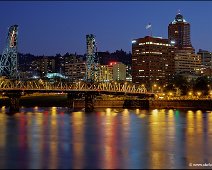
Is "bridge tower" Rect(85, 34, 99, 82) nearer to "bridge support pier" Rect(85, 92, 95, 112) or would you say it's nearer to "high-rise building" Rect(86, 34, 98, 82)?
"high-rise building" Rect(86, 34, 98, 82)

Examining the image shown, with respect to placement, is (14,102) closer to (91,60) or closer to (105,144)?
(91,60)

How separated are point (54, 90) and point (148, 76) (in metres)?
102

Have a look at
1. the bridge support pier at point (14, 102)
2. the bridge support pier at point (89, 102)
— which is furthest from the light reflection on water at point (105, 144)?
the bridge support pier at point (89, 102)

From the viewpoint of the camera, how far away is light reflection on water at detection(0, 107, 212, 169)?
34.9 metres

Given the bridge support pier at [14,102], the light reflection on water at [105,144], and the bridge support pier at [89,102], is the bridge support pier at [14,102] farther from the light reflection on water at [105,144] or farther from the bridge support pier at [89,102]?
the light reflection on water at [105,144]

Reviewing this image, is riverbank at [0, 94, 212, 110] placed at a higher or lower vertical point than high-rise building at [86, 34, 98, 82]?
lower

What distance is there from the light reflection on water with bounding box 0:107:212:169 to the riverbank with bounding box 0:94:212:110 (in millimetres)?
43709

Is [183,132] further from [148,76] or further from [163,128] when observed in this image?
[148,76]

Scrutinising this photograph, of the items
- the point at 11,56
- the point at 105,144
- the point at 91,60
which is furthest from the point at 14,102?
the point at 105,144

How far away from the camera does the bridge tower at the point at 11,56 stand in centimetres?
11200

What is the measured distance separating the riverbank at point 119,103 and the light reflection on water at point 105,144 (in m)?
43.7

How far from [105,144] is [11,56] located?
72.0 m

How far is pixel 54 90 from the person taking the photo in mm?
99375

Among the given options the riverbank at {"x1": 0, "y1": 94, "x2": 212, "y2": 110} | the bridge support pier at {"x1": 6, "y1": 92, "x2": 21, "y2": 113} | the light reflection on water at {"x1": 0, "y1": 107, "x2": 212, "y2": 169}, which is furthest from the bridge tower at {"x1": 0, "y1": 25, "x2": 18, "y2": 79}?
the light reflection on water at {"x1": 0, "y1": 107, "x2": 212, "y2": 169}
